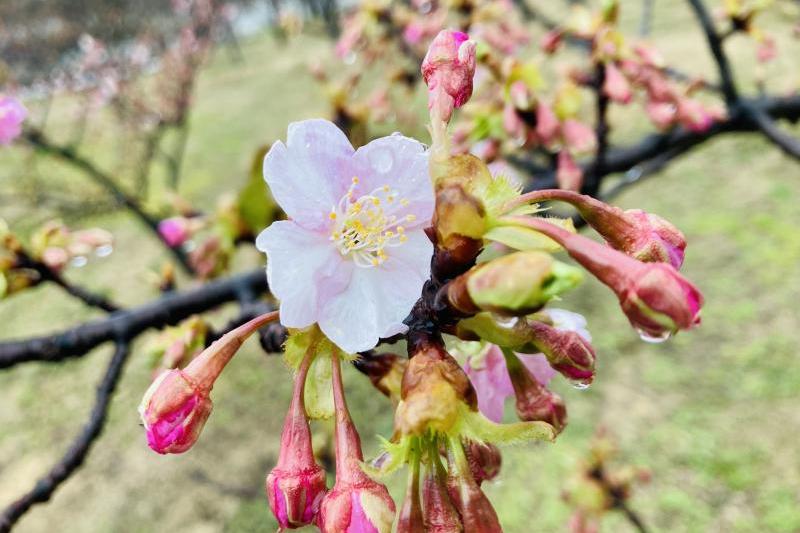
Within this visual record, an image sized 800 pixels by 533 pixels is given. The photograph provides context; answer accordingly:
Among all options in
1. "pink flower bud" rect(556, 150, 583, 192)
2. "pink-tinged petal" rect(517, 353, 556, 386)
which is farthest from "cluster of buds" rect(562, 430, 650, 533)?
"pink-tinged petal" rect(517, 353, 556, 386)

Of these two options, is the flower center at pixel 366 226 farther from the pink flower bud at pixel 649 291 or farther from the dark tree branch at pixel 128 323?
the dark tree branch at pixel 128 323

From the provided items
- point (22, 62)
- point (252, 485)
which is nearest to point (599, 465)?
point (252, 485)

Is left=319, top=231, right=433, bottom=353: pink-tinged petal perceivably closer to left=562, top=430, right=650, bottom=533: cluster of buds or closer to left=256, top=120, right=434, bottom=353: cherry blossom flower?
left=256, top=120, right=434, bottom=353: cherry blossom flower

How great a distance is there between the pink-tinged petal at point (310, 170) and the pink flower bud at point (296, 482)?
23 cm

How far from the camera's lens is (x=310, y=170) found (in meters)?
0.68

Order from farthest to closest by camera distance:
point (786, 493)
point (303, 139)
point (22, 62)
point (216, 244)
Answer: point (22, 62) → point (786, 493) → point (216, 244) → point (303, 139)

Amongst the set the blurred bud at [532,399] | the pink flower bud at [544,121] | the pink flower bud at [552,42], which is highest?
the blurred bud at [532,399]

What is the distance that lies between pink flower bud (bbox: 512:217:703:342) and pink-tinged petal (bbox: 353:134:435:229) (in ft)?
0.58

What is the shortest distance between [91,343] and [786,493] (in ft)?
9.56

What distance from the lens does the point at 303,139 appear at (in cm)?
67

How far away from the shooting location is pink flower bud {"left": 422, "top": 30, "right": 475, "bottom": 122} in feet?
2.27

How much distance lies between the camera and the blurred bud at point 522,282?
482 millimetres

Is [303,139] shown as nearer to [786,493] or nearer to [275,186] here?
[275,186]

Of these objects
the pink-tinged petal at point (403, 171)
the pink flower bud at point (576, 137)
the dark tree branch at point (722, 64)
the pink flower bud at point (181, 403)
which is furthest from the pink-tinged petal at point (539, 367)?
the dark tree branch at point (722, 64)
